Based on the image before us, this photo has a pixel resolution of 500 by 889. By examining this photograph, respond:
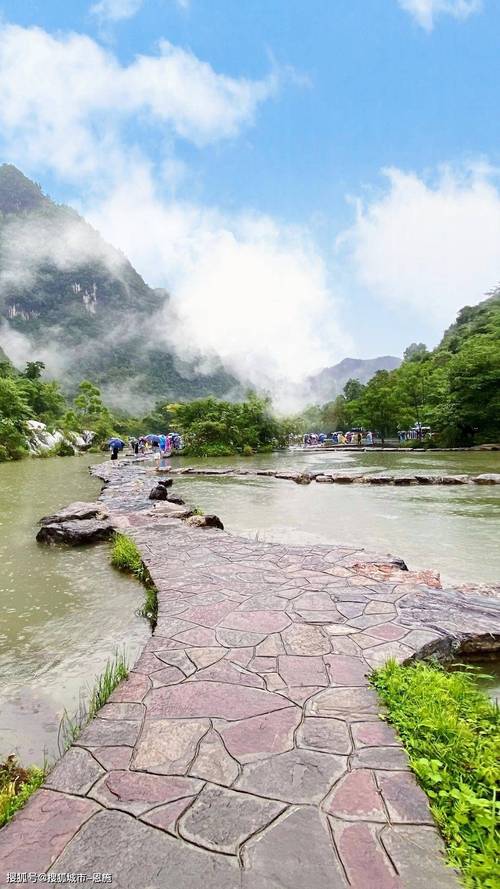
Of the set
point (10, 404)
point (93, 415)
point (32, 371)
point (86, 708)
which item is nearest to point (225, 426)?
point (10, 404)

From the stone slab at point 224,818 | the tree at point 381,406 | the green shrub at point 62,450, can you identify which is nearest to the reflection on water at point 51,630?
the stone slab at point 224,818

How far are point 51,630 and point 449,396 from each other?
90.8 feet

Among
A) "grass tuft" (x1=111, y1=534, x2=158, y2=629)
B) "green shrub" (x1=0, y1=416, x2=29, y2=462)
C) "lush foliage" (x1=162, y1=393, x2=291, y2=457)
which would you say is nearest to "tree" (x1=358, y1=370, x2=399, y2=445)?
"lush foliage" (x1=162, y1=393, x2=291, y2=457)

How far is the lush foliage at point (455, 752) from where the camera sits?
146 centimetres

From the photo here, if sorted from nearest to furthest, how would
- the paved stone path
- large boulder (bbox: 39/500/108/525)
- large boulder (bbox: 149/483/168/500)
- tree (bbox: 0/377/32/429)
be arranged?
the paved stone path
large boulder (bbox: 39/500/108/525)
large boulder (bbox: 149/483/168/500)
tree (bbox: 0/377/32/429)

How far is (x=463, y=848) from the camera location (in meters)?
1.44

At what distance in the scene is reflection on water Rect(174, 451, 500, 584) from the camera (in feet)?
19.3

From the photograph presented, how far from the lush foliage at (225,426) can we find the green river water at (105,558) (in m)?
13.1

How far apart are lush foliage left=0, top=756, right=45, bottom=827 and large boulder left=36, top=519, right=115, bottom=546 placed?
448 centimetres

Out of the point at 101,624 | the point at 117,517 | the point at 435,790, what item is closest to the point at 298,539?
the point at 117,517

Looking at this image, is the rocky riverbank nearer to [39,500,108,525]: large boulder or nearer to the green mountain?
[39,500,108,525]: large boulder

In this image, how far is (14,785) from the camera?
1.90m

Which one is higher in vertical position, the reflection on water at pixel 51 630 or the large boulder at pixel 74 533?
the large boulder at pixel 74 533

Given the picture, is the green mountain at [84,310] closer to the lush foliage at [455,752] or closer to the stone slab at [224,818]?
the lush foliage at [455,752]
